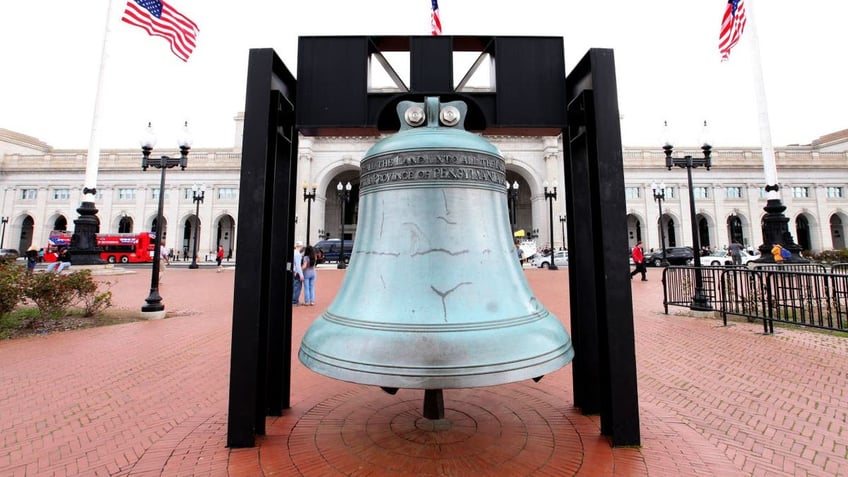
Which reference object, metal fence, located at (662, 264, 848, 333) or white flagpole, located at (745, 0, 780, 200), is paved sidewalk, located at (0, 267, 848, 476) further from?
white flagpole, located at (745, 0, 780, 200)

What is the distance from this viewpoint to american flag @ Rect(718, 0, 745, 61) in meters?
13.3

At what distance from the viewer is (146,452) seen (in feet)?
9.46

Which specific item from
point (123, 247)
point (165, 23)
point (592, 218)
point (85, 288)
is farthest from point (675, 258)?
point (123, 247)

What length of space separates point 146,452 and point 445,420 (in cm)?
240

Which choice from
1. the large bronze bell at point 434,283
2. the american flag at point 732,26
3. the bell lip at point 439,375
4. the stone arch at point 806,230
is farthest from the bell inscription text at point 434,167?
the stone arch at point 806,230

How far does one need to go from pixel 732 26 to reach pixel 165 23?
20184 mm

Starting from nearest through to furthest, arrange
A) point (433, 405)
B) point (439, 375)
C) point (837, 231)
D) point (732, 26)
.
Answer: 1. point (439, 375)
2. point (433, 405)
3. point (732, 26)
4. point (837, 231)

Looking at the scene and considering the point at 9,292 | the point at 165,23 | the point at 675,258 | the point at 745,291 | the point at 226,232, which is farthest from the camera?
the point at 226,232

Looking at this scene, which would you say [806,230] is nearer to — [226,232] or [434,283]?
[434,283]

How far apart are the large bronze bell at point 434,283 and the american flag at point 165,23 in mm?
13812

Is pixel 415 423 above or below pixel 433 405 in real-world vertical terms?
below

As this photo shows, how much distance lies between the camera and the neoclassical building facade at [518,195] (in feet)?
147

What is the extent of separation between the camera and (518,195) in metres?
46.6

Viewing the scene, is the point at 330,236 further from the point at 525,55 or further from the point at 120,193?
the point at 525,55
